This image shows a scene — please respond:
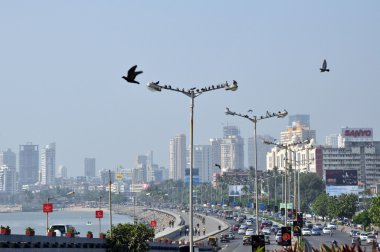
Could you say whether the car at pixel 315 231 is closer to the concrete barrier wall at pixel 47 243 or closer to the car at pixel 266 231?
the car at pixel 266 231

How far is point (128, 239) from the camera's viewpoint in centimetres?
6656

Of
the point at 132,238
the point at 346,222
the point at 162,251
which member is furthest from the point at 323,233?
the point at 132,238

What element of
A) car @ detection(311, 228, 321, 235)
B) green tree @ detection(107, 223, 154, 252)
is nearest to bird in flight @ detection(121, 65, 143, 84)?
green tree @ detection(107, 223, 154, 252)

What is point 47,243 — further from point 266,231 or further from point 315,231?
point 266,231

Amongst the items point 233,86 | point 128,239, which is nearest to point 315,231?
point 128,239

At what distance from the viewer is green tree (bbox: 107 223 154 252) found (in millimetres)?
66562

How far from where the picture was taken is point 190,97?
4759 cm

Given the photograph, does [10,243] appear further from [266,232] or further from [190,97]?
[266,232]

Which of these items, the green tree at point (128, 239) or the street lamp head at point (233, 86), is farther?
the green tree at point (128, 239)

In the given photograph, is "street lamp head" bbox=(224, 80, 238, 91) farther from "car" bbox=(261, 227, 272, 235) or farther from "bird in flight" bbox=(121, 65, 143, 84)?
"car" bbox=(261, 227, 272, 235)

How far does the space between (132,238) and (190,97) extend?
69.3 feet

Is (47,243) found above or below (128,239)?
above

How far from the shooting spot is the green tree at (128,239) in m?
66.6

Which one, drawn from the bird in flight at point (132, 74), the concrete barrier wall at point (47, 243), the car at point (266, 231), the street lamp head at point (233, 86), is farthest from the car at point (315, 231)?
the bird in flight at point (132, 74)
